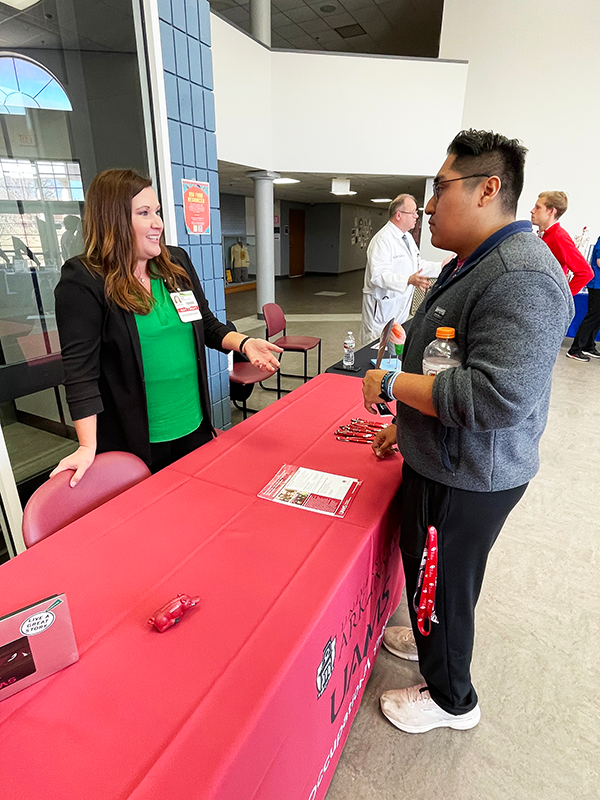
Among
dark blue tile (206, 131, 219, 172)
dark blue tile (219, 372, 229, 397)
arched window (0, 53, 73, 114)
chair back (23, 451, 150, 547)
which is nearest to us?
chair back (23, 451, 150, 547)

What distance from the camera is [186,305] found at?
1.50 m

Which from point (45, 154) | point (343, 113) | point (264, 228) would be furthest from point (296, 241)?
point (45, 154)

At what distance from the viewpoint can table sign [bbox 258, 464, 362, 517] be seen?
1.19 metres

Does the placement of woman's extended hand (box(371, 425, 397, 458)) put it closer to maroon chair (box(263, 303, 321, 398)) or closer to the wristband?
the wristband

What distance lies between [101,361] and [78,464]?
1.12 ft

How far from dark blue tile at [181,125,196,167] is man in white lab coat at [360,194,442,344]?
131cm

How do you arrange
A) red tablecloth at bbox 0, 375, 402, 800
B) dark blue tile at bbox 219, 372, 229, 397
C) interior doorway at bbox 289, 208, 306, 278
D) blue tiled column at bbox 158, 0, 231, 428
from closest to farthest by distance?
red tablecloth at bbox 0, 375, 402, 800, blue tiled column at bbox 158, 0, 231, 428, dark blue tile at bbox 219, 372, 229, 397, interior doorway at bbox 289, 208, 306, 278

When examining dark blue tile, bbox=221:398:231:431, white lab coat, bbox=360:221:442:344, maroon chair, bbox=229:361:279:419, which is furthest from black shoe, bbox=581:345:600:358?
dark blue tile, bbox=221:398:231:431

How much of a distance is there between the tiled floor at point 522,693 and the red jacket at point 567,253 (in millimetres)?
2642

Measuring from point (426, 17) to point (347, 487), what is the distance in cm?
960

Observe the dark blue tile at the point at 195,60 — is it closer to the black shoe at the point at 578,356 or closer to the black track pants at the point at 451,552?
the black track pants at the point at 451,552

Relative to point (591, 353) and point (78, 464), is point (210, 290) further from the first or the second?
point (591, 353)

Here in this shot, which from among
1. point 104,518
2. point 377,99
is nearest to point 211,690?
point 104,518

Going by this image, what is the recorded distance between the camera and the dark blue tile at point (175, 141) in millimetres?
2373
